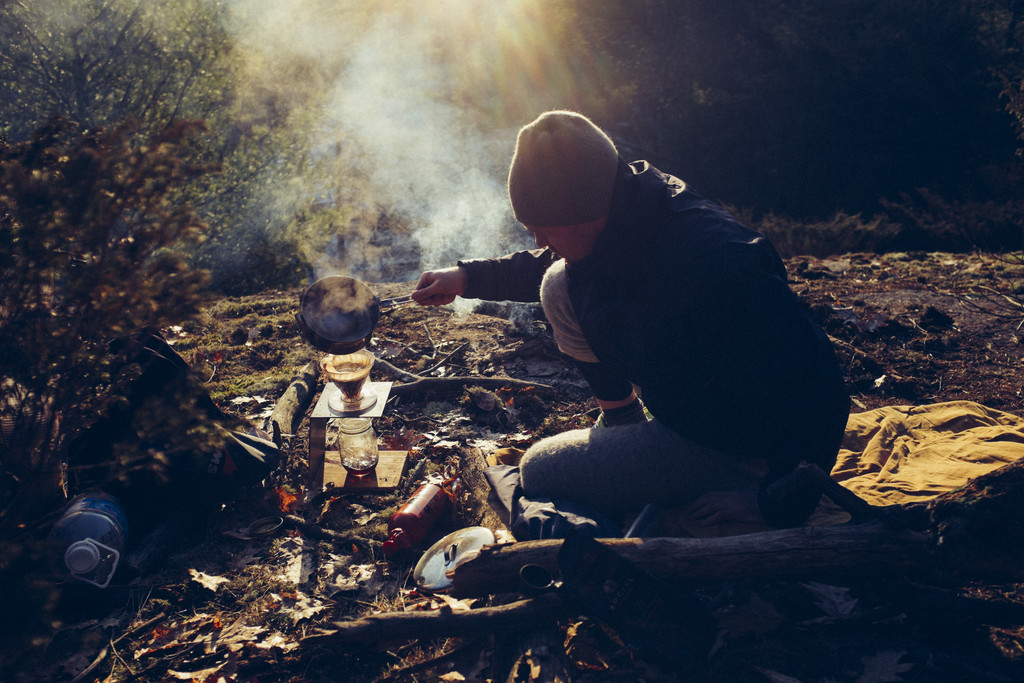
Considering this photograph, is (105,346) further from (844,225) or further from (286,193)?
(844,225)

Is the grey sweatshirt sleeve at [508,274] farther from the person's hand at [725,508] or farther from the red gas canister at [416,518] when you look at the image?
the person's hand at [725,508]

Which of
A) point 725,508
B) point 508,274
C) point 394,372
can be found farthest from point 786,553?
point 394,372

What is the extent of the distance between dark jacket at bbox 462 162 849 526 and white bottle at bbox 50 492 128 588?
2532mm

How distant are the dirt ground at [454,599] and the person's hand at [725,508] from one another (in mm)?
261

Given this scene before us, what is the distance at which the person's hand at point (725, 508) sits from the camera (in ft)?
7.82

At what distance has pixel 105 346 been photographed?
2537 mm

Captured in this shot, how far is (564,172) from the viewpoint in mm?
2406

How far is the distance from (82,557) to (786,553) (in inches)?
119

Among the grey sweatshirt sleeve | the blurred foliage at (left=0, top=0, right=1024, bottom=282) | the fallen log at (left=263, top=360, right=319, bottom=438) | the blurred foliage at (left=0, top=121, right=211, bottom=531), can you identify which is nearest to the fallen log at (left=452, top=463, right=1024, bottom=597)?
the grey sweatshirt sleeve

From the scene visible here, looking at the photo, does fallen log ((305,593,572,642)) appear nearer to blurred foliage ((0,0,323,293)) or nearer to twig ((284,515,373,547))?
twig ((284,515,373,547))

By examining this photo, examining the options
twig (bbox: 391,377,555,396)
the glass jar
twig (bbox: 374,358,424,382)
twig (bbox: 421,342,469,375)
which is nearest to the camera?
the glass jar

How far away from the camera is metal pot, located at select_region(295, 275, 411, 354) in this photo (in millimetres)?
3281

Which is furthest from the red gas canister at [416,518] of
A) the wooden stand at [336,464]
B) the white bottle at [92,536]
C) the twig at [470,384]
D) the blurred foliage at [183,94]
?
the blurred foliage at [183,94]

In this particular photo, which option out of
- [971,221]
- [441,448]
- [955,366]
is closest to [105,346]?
[441,448]
